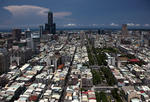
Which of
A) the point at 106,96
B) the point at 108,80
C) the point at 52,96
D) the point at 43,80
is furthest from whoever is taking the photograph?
the point at 108,80

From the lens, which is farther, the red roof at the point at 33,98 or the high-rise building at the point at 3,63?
the high-rise building at the point at 3,63

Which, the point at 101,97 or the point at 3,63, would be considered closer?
the point at 101,97

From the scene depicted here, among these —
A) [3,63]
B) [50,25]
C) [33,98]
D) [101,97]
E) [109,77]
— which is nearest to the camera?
[33,98]

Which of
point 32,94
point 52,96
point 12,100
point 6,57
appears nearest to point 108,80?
point 52,96

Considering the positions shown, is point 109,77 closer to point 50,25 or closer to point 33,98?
point 33,98

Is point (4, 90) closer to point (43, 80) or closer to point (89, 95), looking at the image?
point (43, 80)

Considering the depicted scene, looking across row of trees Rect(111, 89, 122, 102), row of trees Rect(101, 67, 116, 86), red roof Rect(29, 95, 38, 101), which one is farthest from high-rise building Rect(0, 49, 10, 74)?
row of trees Rect(111, 89, 122, 102)

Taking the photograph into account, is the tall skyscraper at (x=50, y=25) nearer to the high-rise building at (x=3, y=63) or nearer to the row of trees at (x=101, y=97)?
the high-rise building at (x=3, y=63)

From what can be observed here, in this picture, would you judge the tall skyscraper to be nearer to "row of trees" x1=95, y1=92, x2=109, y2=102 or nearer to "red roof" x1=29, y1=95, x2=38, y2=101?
"row of trees" x1=95, y1=92, x2=109, y2=102

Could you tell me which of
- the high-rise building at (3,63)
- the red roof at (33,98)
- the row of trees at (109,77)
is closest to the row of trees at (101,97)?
the row of trees at (109,77)

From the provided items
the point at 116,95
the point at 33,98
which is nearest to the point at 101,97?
the point at 116,95

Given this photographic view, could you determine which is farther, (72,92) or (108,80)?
(108,80)
